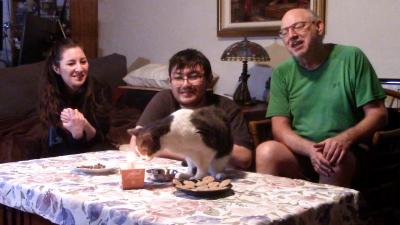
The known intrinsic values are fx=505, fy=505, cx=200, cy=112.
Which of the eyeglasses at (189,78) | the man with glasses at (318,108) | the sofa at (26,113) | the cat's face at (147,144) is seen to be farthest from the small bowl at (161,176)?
the sofa at (26,113)

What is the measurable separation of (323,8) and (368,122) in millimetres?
1102

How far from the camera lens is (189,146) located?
4.40 ft

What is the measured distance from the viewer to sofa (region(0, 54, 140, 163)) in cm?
267

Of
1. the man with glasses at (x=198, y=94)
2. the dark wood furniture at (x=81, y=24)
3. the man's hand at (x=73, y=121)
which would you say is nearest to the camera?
the man with glasses at (x=198, y=94)

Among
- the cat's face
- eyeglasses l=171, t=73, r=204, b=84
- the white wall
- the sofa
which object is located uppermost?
the white wall

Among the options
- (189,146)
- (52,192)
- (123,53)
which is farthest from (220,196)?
(123,53)

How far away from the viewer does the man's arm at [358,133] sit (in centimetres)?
186

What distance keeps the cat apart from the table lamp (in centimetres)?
157

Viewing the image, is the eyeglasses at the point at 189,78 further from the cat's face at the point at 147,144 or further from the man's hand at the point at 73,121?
the man's hand at the point at 73,121

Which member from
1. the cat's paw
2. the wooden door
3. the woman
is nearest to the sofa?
the woman

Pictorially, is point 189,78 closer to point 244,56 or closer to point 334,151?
point 334,151

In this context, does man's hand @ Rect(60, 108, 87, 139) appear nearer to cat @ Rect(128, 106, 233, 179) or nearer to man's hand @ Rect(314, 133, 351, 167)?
cat @ Rect(128, 106, 233, 179)

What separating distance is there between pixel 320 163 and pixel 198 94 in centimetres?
54

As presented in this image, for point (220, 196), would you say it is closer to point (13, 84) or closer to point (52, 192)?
point (52, 192)
